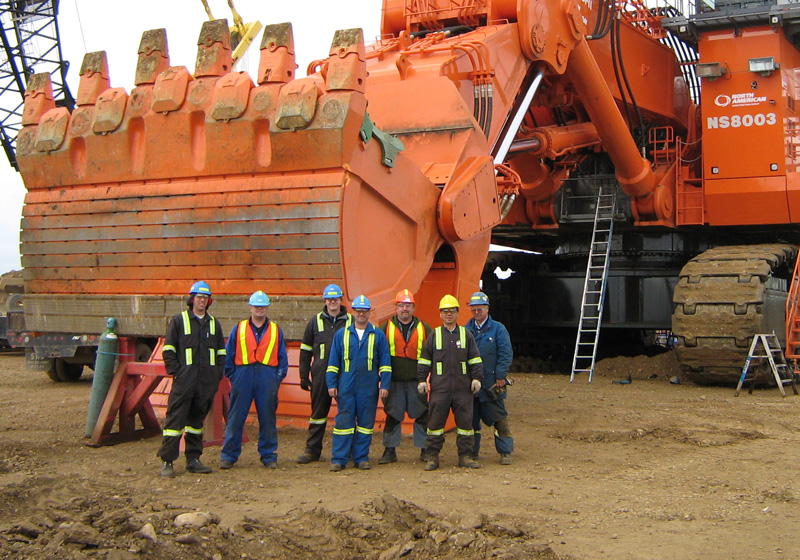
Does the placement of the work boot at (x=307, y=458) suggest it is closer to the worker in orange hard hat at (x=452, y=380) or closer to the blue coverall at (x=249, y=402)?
the blue coverall at (x=249, y=402)

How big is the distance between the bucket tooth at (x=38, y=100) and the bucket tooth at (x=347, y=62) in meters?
2.95

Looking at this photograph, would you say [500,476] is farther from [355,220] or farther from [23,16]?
[23,16]

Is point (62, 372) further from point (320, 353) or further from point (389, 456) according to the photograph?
point (389, 456)

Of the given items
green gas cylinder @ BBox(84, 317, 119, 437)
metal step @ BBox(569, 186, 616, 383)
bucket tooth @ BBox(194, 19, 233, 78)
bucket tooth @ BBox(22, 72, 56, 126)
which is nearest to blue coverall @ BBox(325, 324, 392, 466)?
green gas cylinder @ BBox(84, 317, 119, 437)

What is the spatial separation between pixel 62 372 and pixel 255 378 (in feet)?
26.4

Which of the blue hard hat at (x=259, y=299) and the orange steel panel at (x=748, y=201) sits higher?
the orange steel panel at (x=748, y=201)

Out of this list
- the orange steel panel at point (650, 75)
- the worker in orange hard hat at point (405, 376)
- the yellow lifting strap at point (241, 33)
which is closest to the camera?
the worker in orange hard hat at point (405, 376)

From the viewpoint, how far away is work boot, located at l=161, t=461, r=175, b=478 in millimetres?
6633

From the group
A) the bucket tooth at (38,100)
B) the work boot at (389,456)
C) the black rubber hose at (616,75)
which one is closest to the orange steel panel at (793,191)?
the black rubber hose at (616,75)

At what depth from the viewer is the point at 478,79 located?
30.0 feet

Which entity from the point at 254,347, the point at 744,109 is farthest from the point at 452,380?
the point at 744,109

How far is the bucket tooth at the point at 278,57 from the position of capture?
781 centimetres

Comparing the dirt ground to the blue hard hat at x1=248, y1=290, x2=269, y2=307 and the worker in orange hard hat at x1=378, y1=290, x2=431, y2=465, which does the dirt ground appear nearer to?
the worker in orange hard hat at x1=378, y1=290, x2=431, y2=465

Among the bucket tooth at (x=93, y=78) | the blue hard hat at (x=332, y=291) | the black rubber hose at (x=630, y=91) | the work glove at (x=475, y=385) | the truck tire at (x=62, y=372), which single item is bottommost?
the truck tire at (x=62, y=372)
